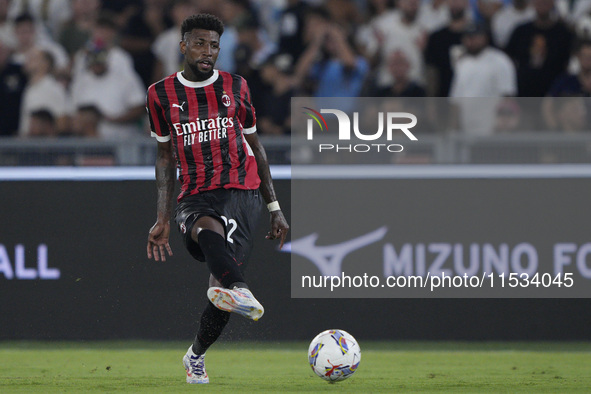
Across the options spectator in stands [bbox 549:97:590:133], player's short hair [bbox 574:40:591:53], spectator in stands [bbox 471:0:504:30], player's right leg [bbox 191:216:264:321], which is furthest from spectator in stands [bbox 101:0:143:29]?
player's right leg [bbox 191:216:264:321]

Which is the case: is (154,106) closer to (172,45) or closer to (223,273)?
(223,273)

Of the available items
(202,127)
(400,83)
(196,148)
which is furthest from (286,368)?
(400,83)

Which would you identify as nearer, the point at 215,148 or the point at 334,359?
the point at 334,359

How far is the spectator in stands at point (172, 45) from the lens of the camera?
11.2 metres

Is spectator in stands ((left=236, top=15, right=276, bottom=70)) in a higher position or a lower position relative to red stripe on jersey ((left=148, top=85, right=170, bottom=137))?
higher

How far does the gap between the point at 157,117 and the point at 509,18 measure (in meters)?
Result: 6.04

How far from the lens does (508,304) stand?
8742mm

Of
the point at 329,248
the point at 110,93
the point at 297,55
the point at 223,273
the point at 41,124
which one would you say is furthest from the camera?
the point at 297,55

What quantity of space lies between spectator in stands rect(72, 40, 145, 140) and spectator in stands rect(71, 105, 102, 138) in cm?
6

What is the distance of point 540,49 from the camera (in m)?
10.6

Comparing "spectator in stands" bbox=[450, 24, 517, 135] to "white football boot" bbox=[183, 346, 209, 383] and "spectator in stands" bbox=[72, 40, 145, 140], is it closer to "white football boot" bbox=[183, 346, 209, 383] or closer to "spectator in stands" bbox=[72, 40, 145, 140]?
"spectator in stands" bbox=[72, 40, 145, 140]

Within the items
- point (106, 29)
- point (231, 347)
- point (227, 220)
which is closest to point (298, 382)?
point (227, 220)

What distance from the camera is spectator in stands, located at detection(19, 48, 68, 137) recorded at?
10.7m

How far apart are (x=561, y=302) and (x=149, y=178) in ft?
12.0
